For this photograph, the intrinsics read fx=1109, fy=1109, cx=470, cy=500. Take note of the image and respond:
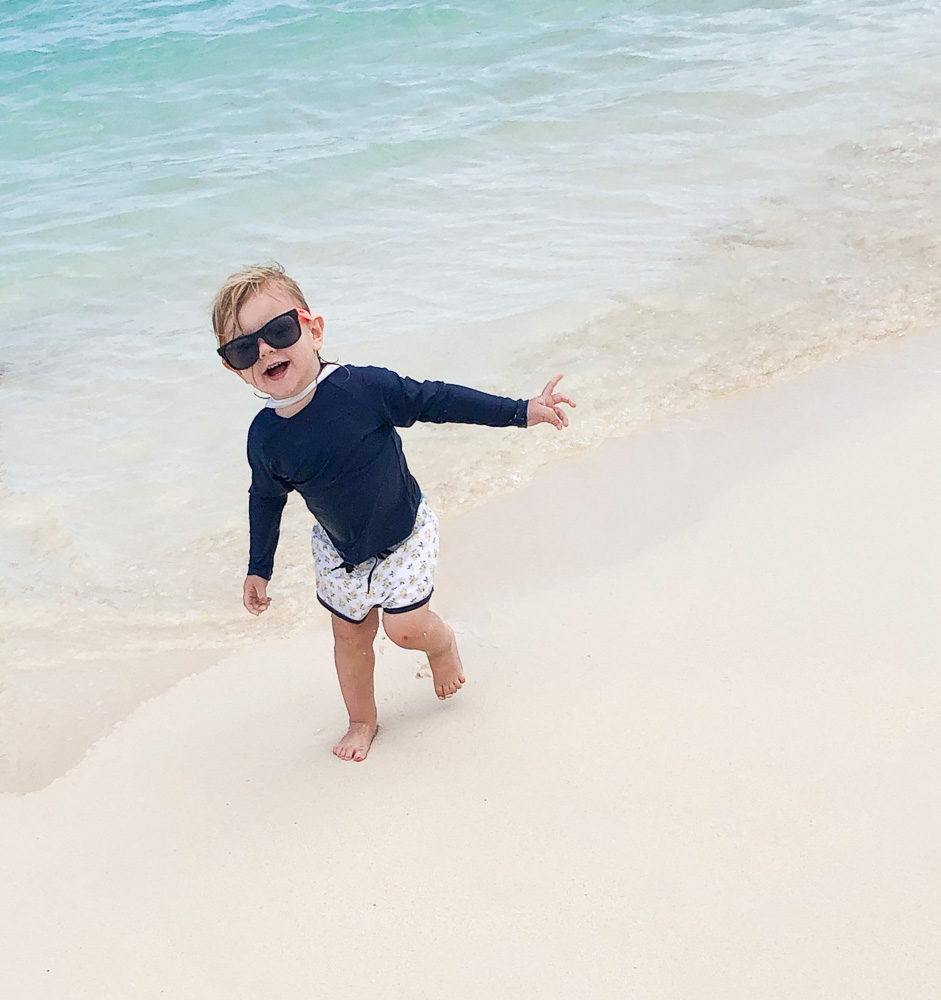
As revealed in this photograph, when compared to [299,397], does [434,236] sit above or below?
below

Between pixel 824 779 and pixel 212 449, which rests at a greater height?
pixel 824 779

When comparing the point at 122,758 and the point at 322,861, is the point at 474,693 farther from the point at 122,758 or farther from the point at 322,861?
the point at 122,758

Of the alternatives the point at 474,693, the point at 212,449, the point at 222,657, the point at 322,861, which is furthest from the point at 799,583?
the point at 212,449

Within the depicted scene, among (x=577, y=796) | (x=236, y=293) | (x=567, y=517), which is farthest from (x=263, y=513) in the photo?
(x=567, y=517)

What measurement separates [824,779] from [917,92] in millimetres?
6694

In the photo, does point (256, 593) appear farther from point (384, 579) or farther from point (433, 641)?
point (433, 641)

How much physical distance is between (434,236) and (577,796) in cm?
469

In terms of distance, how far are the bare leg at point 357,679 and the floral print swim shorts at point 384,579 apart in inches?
1.8

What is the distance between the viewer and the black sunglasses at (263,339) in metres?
2.29

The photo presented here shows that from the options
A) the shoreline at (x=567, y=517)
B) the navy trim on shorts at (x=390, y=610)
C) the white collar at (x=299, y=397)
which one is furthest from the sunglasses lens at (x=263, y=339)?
the shoreline at (x=567, y=517)

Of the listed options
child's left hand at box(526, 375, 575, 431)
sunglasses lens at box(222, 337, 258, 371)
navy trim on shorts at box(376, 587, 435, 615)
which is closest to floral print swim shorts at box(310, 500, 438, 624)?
navy trim on shorts at box(376, 587, 435, 615)

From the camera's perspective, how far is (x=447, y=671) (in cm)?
272

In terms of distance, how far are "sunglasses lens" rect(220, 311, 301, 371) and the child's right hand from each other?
1.78 feet

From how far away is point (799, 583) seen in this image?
9.59ft
